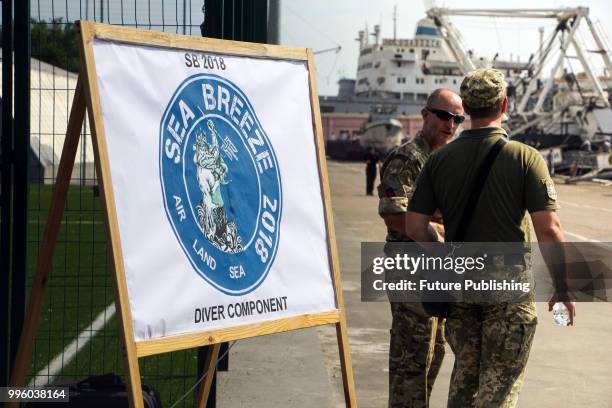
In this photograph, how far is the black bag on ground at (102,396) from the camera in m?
5.10

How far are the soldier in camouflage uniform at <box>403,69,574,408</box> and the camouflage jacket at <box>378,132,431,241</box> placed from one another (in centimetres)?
78

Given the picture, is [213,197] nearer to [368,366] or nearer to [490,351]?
[490,351]

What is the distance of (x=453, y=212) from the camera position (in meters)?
4.68

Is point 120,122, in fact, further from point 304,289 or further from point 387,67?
point 387,67

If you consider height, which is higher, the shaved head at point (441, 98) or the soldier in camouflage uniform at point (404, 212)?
the shaved head at point (441, 98)

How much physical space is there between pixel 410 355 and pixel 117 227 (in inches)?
80.9

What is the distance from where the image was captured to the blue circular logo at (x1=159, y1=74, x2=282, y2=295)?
4.41 metres

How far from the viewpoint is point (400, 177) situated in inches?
221

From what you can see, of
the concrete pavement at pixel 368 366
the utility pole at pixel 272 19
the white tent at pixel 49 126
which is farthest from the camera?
the utility pole at pixel 272 19

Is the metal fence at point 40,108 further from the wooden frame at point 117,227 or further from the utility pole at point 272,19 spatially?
the utility pole at point 272,19

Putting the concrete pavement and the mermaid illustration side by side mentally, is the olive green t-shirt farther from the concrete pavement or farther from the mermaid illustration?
the concrete pavement

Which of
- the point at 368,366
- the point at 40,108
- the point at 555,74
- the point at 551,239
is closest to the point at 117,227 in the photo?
the point at 551,239

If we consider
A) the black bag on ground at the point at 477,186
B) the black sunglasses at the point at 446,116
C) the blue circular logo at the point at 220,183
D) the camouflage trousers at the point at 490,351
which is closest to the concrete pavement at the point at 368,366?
the black sunglasses at the point at 446,116

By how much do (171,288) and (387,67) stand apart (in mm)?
123888
